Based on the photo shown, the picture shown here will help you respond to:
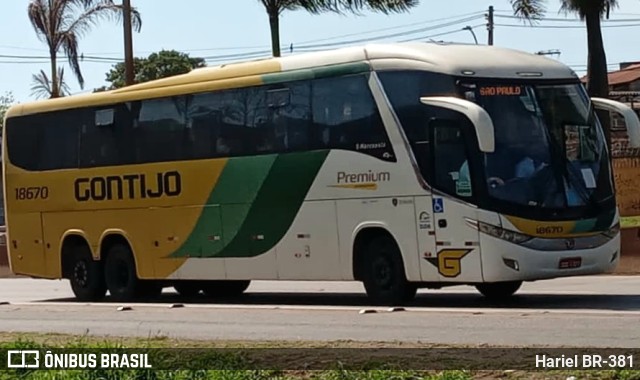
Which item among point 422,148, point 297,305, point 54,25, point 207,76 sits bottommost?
point 297,305

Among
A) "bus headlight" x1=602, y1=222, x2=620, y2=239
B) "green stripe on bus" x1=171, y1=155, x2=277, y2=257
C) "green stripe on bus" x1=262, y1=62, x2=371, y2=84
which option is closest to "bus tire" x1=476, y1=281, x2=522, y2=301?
"bus headlight" x1=602, y1=222, x2=620, y2=239

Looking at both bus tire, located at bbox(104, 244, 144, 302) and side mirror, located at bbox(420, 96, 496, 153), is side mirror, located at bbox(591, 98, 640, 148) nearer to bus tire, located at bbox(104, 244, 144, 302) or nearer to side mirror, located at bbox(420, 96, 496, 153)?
side mirror, located at bbox(420, 96, 496, 153)

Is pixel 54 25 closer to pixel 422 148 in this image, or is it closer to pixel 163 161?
pixel 163 161

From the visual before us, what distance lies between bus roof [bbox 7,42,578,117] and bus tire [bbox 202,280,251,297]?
140 inches

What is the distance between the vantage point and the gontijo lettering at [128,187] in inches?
850

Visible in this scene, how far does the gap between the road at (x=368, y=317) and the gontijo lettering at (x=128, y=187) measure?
1.84m

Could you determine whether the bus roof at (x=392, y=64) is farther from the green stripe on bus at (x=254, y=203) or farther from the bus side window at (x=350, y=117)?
the green stripe on bus at (x=254, y=203)

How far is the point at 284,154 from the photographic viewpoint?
Result: 19.8 m

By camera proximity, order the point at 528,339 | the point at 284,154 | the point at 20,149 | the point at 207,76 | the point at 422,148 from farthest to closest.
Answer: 1. the point at 20,149
2. the point at 207,76
3. the point at 284,154
4. the point at 422,148
5. the point at 528,339

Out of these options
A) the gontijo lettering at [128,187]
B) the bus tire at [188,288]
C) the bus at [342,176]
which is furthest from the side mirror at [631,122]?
the bus tire at [188,288]

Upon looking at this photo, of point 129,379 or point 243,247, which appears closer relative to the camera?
point 129,379

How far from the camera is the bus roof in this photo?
1806cm

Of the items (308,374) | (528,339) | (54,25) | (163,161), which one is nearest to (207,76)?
(163,161)

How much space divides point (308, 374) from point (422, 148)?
747 centimetres
